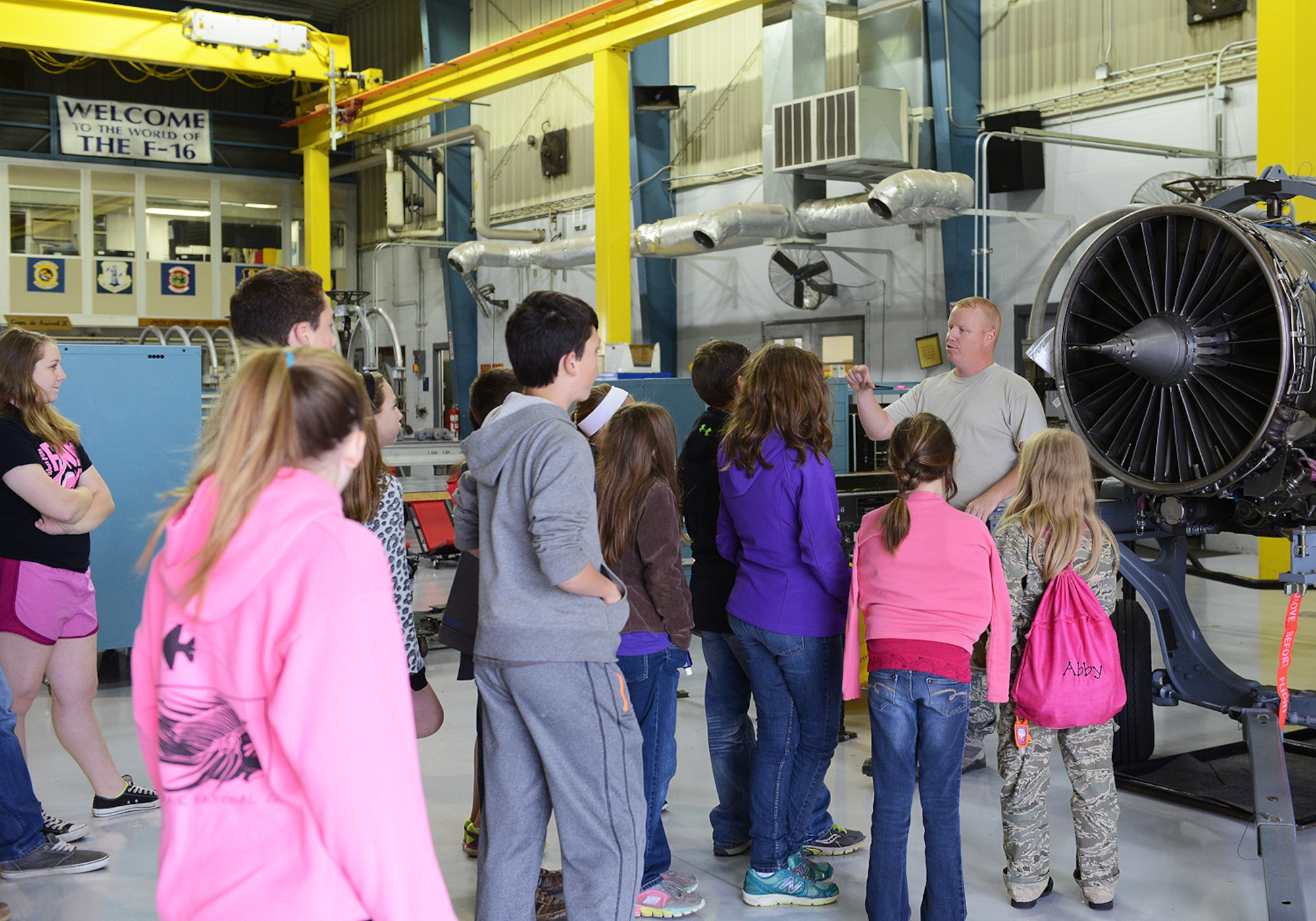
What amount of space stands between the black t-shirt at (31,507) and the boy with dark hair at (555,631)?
1.68 m

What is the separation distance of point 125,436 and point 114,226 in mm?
12465

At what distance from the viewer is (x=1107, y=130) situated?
356 inches

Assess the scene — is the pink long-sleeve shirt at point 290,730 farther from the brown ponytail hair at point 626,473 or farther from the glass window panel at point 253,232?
the glass window panel at point 253,232

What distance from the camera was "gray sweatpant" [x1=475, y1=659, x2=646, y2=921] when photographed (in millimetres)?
2160

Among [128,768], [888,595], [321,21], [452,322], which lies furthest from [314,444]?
[321,21]

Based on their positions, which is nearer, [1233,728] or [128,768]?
[128,768]

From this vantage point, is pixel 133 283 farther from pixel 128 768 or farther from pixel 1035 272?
pixel 128 768

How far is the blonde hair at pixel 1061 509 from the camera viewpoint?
293 centimetres

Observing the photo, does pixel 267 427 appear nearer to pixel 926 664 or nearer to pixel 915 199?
pixel 926 664

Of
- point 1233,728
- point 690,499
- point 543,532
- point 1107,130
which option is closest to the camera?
point 543,532

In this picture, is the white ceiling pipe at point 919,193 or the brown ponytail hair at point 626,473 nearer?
the brown ponytail hair at point 626,473

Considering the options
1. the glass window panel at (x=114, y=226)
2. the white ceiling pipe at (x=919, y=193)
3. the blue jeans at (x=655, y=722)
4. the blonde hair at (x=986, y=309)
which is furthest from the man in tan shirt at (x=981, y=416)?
the glass window panel at (x=114, y=226)

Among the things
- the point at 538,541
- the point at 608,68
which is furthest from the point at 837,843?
the point at 608,68

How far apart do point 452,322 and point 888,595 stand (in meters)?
13.4
